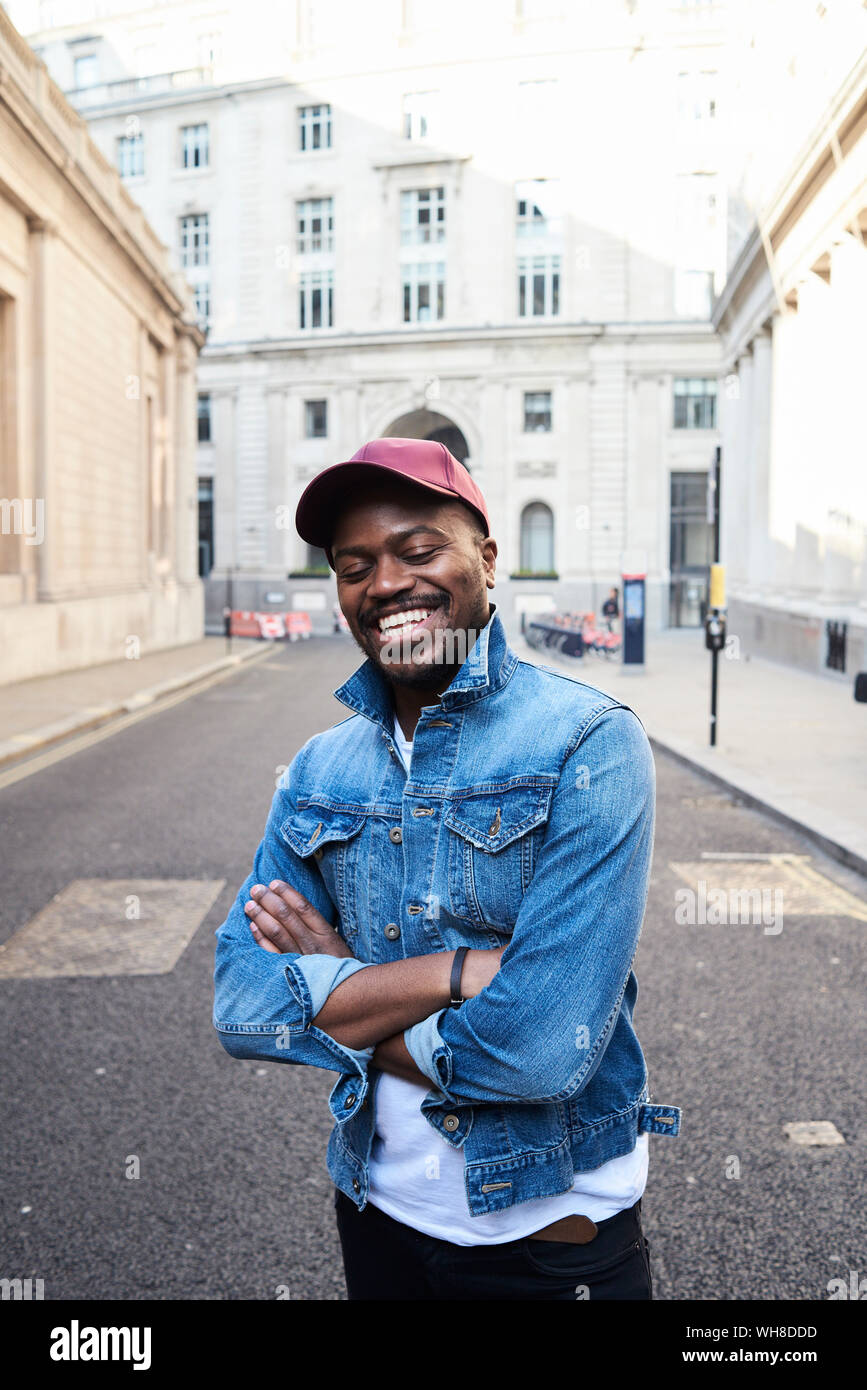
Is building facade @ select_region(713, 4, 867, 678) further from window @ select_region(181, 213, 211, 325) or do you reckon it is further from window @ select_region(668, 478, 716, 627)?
window @ select_region(181, 213, 211, 325)

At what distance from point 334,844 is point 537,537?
159 ft

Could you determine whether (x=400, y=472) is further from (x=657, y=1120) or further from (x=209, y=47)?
(x=209, y=47)

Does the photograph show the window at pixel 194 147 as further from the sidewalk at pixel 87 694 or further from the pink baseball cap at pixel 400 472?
the pink baseball cap at pixel 400 472

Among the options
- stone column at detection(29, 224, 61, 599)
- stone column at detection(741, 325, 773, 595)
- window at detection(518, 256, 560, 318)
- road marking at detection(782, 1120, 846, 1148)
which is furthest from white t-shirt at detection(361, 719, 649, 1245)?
window at detection(518, 256, 560, 318)

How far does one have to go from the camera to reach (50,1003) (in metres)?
5.27

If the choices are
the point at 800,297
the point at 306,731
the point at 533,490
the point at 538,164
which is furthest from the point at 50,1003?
the point at 538,164

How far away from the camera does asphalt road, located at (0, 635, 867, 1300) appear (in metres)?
3.22

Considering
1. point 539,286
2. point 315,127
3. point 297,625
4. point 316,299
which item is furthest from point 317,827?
point 315,127

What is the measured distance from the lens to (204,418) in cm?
5275

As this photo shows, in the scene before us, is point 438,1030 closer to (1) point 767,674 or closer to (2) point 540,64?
(1) point 767,674

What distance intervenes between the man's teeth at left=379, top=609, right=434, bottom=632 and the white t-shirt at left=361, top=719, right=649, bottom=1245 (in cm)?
75

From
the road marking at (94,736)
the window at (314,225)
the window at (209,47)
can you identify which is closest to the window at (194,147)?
the window at (209,47)

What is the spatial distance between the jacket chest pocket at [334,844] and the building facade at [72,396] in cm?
1942

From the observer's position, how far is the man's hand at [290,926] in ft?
6.71
